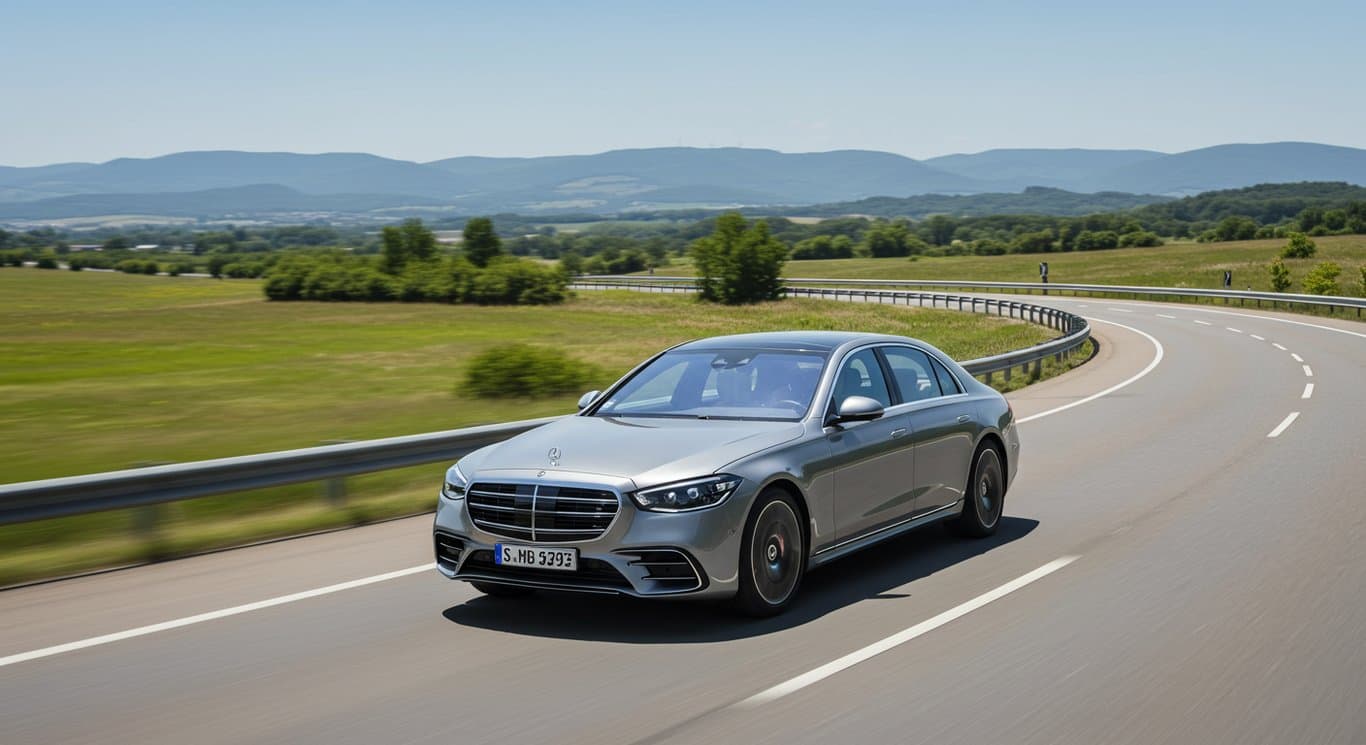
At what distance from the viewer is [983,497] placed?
966cm

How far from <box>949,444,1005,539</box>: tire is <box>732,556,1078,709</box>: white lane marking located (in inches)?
31.4

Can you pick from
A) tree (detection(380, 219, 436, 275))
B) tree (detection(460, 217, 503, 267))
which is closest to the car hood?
tree (detection(460, 217, 503, 267))

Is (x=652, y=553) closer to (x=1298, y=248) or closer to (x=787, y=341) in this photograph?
(x=787, y=341)

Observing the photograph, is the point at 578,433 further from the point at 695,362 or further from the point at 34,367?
the point at 34,367

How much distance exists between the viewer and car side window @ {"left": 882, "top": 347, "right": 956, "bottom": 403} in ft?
29.4

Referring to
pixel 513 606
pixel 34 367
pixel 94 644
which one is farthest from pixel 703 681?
pixel 34 367

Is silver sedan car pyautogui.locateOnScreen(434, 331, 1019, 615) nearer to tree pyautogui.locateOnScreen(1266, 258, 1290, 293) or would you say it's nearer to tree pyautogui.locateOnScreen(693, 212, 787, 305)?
tree pyautogui.locateOnScreen(1266, 258, 1290, 293)

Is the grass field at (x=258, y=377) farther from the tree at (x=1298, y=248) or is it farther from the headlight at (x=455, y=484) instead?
the tree at (x=1298, y=248)

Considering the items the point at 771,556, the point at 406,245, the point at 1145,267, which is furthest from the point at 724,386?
the point at 1145,267

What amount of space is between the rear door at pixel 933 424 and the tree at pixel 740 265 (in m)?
76.4

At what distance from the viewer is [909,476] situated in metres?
8.62

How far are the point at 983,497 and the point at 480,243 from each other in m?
82.2

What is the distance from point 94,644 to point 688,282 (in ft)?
316

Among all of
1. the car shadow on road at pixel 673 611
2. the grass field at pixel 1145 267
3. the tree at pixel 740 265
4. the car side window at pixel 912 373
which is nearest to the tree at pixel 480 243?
the tree at pixel 740 265
